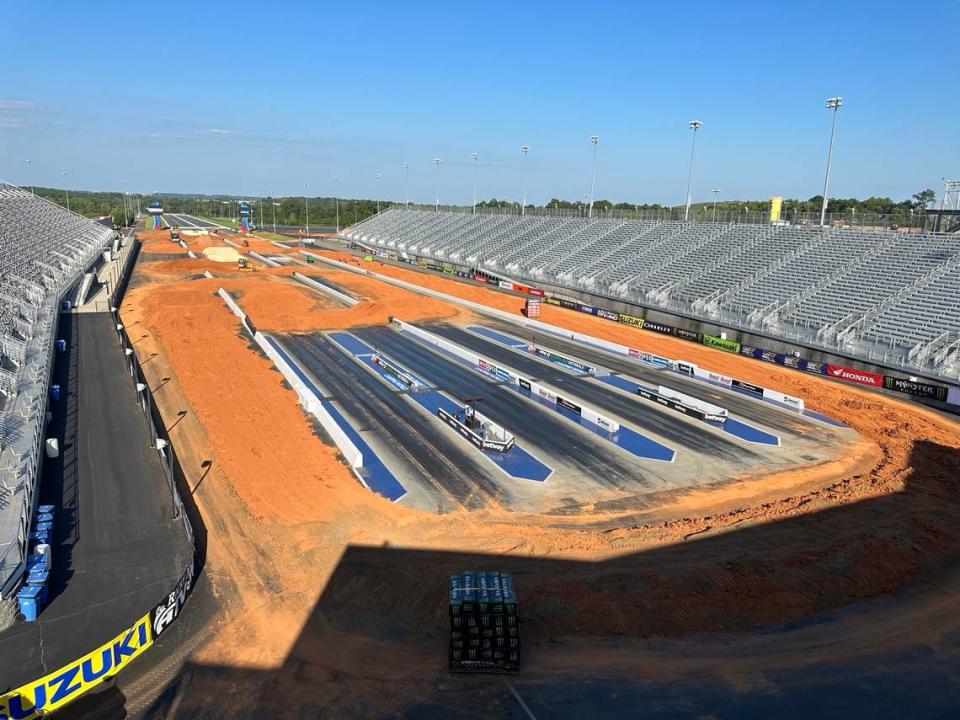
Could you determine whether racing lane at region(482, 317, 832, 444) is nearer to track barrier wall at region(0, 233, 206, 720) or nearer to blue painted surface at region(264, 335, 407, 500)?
blue painted surface at region(264, 335, 407, 500)

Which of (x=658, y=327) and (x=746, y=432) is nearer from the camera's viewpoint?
(x=746, y=432)

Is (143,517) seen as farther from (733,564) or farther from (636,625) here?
(733,564)

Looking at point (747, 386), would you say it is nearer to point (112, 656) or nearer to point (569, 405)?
point (569, 405)

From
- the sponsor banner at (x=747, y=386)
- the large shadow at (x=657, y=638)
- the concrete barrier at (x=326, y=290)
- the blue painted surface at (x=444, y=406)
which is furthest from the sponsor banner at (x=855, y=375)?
the concrete barrier at (x=326, y=290)

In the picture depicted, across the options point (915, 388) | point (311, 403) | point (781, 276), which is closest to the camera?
point (311, 403)

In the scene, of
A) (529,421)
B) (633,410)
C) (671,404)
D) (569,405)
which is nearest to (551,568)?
(529,421)

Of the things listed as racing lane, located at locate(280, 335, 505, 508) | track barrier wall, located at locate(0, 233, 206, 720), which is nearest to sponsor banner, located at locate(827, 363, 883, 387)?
racing lane, located at locate(280, 335, 505, 508)

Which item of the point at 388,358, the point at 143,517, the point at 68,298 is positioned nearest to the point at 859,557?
the point at 143,517
